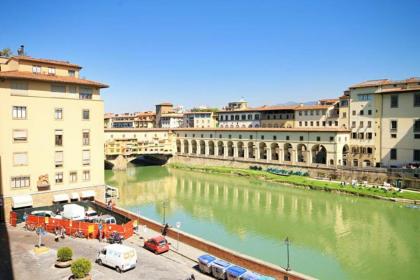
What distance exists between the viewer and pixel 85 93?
32.9 metres

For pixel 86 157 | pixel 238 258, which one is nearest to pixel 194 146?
pixel 86 157

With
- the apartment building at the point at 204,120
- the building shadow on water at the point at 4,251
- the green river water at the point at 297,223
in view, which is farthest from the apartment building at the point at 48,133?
the apartment building at the point at 204,120

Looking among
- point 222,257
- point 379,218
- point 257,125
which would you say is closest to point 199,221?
point 222,257

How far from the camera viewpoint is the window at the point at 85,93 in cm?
3269

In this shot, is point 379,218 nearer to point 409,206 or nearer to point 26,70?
point 409,206

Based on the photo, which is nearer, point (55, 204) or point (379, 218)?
point (55, 204)

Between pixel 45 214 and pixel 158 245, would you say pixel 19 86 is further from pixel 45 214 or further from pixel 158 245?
pixel 158 245

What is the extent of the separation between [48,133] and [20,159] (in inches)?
119

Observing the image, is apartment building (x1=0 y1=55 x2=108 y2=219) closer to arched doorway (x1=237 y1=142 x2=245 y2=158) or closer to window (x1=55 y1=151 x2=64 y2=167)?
window (x1=55 y1=151 x2=64 y2=167)

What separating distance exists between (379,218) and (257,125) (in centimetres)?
4680

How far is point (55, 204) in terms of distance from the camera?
97.8ft

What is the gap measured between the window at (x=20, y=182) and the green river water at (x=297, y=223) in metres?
11.8

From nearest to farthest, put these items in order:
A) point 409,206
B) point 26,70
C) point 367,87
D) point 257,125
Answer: point 26,70, point 409,206, point 367,87, point 257,125

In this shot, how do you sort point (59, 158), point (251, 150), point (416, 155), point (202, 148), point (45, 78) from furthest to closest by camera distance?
point (202, 148), point (251, 150), point (416, 155), point (59, 158), point (45, 78)
